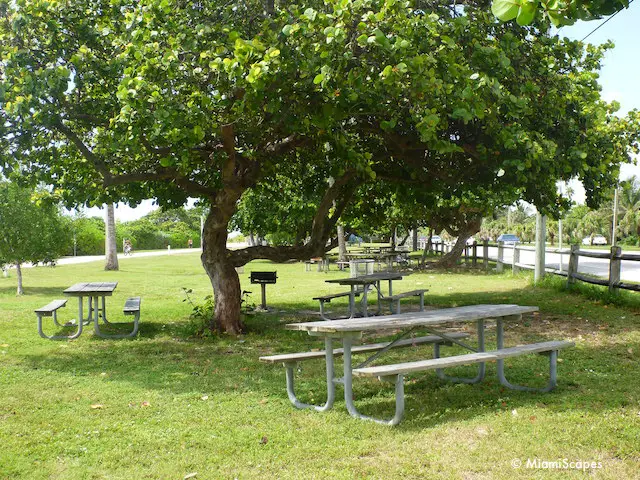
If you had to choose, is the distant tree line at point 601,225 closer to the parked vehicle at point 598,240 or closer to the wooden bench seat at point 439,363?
the parked vehicle at point 598,240

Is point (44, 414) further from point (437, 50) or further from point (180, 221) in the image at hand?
point (180, 221)

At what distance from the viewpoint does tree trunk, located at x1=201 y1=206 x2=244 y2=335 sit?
10.6 metres

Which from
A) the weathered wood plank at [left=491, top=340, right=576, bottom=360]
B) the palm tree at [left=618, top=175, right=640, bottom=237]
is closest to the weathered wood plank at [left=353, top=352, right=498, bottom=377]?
the weathered wood plank at [left=491, top=340, right=576, bottom=360]

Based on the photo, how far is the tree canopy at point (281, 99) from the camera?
7.30 m

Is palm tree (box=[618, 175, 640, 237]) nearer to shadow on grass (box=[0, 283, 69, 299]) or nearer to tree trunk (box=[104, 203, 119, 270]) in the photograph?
tree trunk (box=[104, 203, 119, 270])

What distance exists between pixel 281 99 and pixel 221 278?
375cm

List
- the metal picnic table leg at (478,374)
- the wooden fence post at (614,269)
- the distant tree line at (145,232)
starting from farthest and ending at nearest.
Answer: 1. the distant tree line at (145,232)
2. the wooden fence post at (614,269)
3. the metal picnic table leg at (478,374)

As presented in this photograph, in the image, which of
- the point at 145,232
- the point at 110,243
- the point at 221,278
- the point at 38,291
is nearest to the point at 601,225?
the point at 145,232

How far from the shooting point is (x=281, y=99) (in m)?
8.28

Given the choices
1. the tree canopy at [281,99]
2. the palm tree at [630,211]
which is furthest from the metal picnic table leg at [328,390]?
the palm tree at [630,211]

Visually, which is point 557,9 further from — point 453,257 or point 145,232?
point 145,232

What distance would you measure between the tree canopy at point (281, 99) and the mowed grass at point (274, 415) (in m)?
2.48

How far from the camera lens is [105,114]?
30.1 ft

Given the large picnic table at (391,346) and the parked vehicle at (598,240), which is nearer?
the large picnic table at (391,346)
